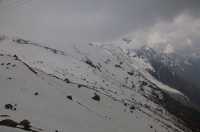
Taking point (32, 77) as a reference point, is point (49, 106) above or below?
below

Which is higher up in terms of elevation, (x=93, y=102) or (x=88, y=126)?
(x=93, y=102)

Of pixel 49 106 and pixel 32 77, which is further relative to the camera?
pixel 32 77

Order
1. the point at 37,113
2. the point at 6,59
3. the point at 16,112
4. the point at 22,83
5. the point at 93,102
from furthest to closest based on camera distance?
the point at 93,102 → the point at 6,59 → the point at 22,83 → the point at 37,113 → the point at 16,112

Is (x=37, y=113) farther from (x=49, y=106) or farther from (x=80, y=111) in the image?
(x=80, y=111)

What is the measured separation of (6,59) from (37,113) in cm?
2911

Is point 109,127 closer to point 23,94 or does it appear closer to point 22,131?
point 23,94

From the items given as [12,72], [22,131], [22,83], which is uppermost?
[12,72]

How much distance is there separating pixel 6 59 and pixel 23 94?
2223 cm

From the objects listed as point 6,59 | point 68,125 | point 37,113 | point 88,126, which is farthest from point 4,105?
point 6,59

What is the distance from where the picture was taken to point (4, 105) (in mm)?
23500

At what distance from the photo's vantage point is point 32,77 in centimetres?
3962

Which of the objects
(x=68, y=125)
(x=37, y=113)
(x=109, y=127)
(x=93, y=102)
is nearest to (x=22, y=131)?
(x=37, y=113)

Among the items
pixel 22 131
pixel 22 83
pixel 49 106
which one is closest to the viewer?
pixel 22 131

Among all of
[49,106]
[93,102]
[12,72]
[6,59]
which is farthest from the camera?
[93,102]
